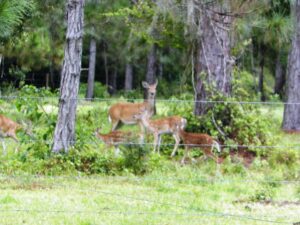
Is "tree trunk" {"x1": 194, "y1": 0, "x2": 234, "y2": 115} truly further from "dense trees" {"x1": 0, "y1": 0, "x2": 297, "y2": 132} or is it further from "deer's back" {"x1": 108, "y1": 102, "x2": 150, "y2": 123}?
"deer's back" {"x1": 108, "y1": 102, "x2": 150, "y2": 123}

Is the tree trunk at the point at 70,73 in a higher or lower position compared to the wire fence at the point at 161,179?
higher

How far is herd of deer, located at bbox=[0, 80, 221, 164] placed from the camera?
1118cm

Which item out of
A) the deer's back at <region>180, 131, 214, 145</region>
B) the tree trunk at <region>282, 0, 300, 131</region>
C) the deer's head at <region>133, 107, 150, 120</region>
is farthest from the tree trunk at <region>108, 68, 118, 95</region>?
the deer's back at <region>180, 131, 214, 145</region>

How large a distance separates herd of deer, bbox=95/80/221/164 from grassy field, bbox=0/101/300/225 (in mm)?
421

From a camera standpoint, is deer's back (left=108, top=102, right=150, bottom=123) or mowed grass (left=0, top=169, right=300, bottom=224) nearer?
mowed grass (left=0, top=169, right=300, bottom=224)

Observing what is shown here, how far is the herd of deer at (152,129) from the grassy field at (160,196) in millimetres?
421

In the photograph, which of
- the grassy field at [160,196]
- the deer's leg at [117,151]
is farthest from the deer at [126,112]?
the grassy field at [160,196]

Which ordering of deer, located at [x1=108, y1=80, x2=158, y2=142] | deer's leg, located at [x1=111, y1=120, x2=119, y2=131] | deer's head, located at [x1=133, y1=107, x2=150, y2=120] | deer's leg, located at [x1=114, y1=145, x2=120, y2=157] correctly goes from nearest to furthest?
deer's leg, located at [x1=114, y1=145, x2=120, y2=157] → deer's head, located at [x1=133, y1=107, x2=150, y2=120] → deer, located at [x1=108, y1=80, x2=158, y2=142] → deer's leg, located at [x1=111, y1=120, x2=119, y2=131]

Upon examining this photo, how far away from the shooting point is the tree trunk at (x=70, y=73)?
9672 millimetres

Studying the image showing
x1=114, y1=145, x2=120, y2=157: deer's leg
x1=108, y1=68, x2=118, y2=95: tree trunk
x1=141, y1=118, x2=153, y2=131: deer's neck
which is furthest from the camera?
x1=108, y1=68, x2=118, y2=95: tree trunk

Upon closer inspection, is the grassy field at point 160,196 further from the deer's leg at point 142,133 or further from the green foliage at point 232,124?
the green foliage at point 232,124

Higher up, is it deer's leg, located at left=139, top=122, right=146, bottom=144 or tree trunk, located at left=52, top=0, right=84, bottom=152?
tree trunk, located at left=52, top=0, right=84, bottom=152

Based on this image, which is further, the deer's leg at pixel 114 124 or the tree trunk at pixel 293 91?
the tree trunk at pixel 293 91

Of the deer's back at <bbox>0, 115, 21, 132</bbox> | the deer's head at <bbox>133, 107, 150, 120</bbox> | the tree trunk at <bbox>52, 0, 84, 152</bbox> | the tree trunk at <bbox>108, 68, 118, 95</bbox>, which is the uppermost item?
the tree trunk at <bbox>52, 0, 84, 152</bbox>
